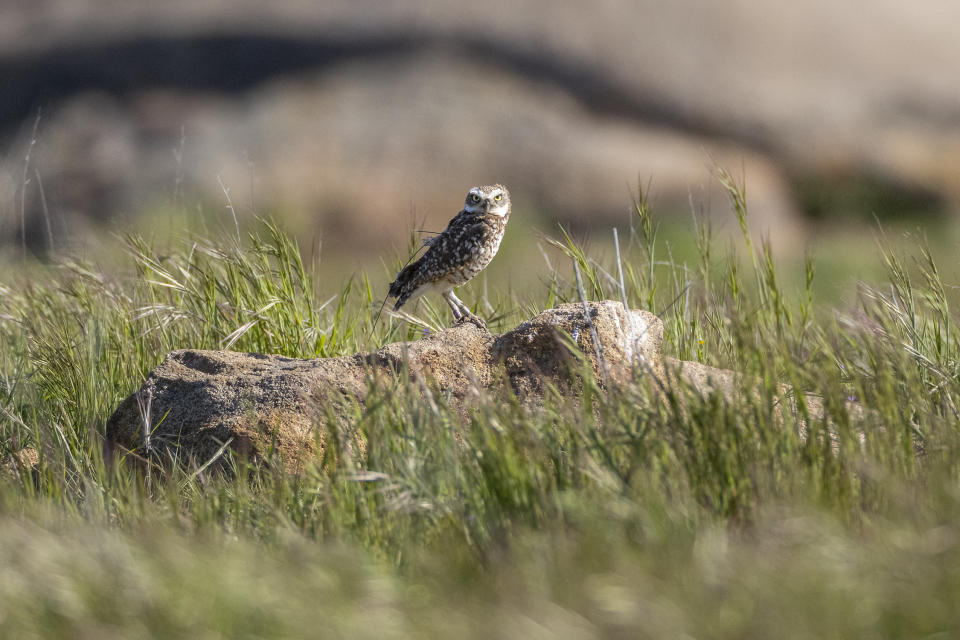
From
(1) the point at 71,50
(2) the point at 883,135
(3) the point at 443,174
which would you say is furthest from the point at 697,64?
(1) the point at 71,50

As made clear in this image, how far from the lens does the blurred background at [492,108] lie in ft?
43.0

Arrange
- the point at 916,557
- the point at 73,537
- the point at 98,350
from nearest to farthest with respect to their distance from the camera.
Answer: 1. the point at 916,557
2. the point at 73,537
3. the point at 98,350

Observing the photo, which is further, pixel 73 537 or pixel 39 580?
pixel 73 537

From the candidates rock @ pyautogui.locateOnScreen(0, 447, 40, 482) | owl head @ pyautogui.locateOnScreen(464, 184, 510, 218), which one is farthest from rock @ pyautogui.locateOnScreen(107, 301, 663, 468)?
owl head @ pyautogui.locateOnScreen(464, 184, 510, 218)

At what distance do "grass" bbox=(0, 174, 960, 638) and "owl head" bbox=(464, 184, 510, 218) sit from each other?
1.33 meters

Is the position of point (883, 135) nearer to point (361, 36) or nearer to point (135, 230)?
point (361, 36)

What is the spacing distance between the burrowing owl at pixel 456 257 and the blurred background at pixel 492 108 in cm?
745

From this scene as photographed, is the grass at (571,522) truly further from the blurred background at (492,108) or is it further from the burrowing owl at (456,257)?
the blurred background at (492,108)

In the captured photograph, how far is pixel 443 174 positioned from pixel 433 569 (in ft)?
37.2

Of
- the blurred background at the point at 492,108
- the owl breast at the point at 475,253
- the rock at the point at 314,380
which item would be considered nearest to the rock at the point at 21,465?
the rock at the point at 314,380

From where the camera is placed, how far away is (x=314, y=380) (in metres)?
3.36

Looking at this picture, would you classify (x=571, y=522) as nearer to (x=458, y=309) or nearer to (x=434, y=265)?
(x=458, y=309)

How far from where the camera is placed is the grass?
5.93 feet

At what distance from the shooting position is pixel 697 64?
47.7ft
